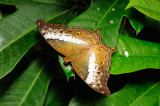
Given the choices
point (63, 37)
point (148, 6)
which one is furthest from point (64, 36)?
point (148, 6)

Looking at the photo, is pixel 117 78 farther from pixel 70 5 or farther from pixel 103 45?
pixel 70 5

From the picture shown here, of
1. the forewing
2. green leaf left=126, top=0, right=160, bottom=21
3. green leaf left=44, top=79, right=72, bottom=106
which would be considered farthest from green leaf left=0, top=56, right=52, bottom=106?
green leaf left=126, top=0, right=160, bottom=21

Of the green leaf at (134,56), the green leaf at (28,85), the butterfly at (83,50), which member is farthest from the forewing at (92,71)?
the green leaf at (28,85)

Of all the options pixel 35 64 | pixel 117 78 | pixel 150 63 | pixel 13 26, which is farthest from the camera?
pixel 35 64

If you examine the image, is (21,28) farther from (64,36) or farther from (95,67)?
(95,67)

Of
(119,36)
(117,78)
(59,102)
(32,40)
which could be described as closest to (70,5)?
(32,40)

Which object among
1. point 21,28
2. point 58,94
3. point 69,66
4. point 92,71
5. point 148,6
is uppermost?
point 148,6

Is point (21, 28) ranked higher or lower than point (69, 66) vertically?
higher
